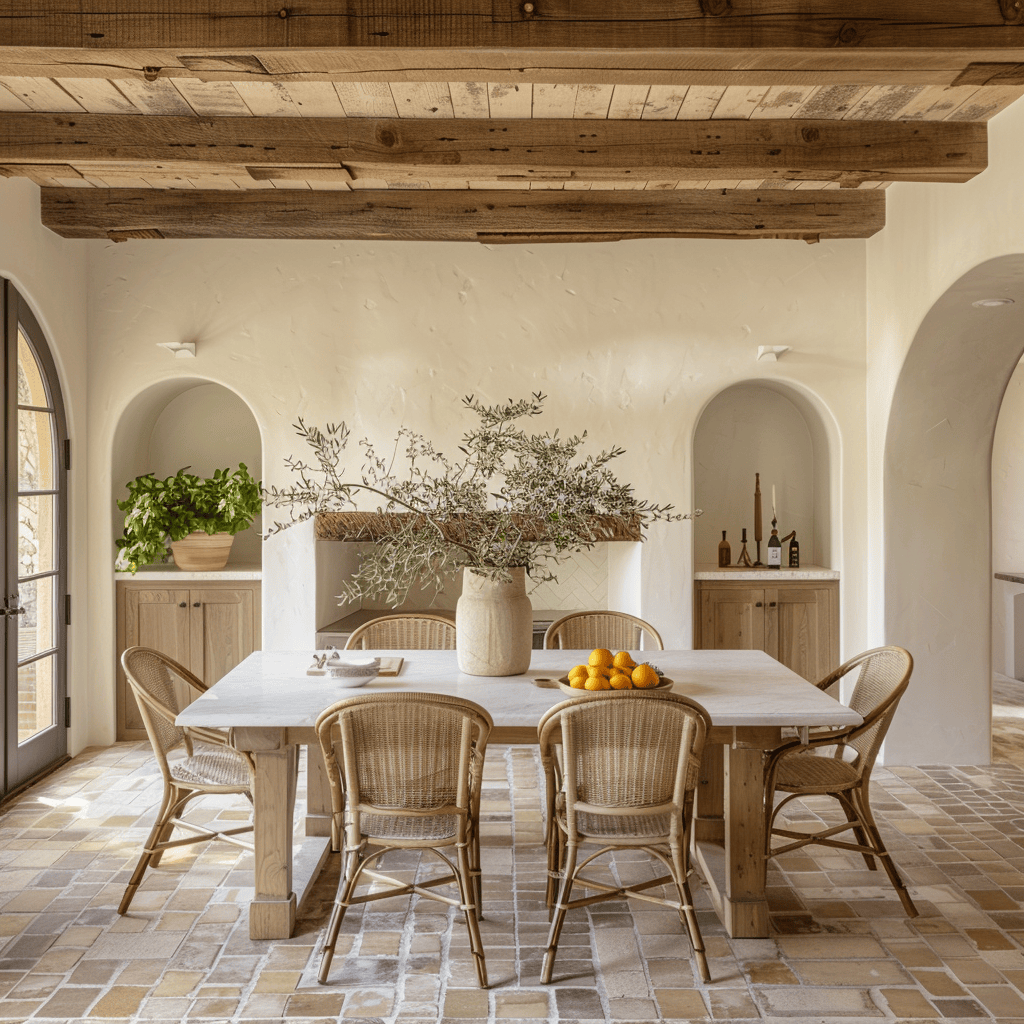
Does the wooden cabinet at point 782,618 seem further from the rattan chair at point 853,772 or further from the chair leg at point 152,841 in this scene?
the chair leg at point 152,841

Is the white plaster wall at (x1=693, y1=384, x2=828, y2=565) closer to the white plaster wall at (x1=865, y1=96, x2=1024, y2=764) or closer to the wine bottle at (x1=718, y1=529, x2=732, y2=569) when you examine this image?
the wine bottle at (x1=718, y1=529, x2=732, y2=569)

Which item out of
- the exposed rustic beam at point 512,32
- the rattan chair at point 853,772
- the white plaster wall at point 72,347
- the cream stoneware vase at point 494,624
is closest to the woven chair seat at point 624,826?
the rattan chair at point 853,772

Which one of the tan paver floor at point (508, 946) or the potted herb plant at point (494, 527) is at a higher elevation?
the potted herb plant at point (494, 527)

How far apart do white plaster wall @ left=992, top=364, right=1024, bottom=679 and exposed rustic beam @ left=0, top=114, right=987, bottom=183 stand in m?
4.79

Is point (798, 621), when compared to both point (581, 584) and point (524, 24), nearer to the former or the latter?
point (581, 584)

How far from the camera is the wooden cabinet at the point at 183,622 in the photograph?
5.70 m

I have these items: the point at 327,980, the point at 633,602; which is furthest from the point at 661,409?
the point at 327,980

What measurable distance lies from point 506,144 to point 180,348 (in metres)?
2.53

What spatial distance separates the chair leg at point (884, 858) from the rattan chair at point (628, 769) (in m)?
0.90

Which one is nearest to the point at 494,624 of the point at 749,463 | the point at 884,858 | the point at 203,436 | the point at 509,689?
the point at 509,689

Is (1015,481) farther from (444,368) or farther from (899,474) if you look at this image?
(444,368)

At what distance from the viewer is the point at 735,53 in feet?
8.89

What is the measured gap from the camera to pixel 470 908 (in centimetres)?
301

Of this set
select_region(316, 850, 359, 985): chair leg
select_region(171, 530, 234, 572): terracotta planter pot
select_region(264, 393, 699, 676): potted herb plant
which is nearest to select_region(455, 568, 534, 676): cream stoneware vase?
select_region(264, 393, 699, 676): potted herb plant
